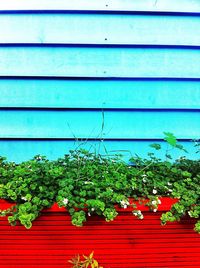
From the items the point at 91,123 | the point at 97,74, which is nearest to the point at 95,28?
→ the point at 97,74

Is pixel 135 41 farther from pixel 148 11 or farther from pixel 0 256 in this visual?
pixel 0 256

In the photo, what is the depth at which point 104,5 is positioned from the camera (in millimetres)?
2072

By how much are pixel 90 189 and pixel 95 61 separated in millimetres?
826

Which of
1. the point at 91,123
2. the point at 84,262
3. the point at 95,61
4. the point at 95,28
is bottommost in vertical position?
the point at 84,262

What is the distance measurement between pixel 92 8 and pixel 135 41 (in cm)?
30

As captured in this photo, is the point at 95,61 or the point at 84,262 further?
the point at 95,61

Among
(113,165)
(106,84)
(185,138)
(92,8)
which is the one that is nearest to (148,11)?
(92,8)

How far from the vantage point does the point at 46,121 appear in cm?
215

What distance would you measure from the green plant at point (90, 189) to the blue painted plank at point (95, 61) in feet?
1.70

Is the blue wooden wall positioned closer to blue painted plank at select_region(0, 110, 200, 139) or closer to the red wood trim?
blue painted plank at select_region(0, 110, 200, 139)

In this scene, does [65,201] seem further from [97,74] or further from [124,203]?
[97,74]

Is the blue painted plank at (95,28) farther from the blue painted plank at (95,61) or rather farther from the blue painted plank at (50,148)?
the blue painted plank at (50,148)

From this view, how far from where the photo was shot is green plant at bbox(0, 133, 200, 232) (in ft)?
4.94

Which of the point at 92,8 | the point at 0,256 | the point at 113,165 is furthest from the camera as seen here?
the point at 92,8
